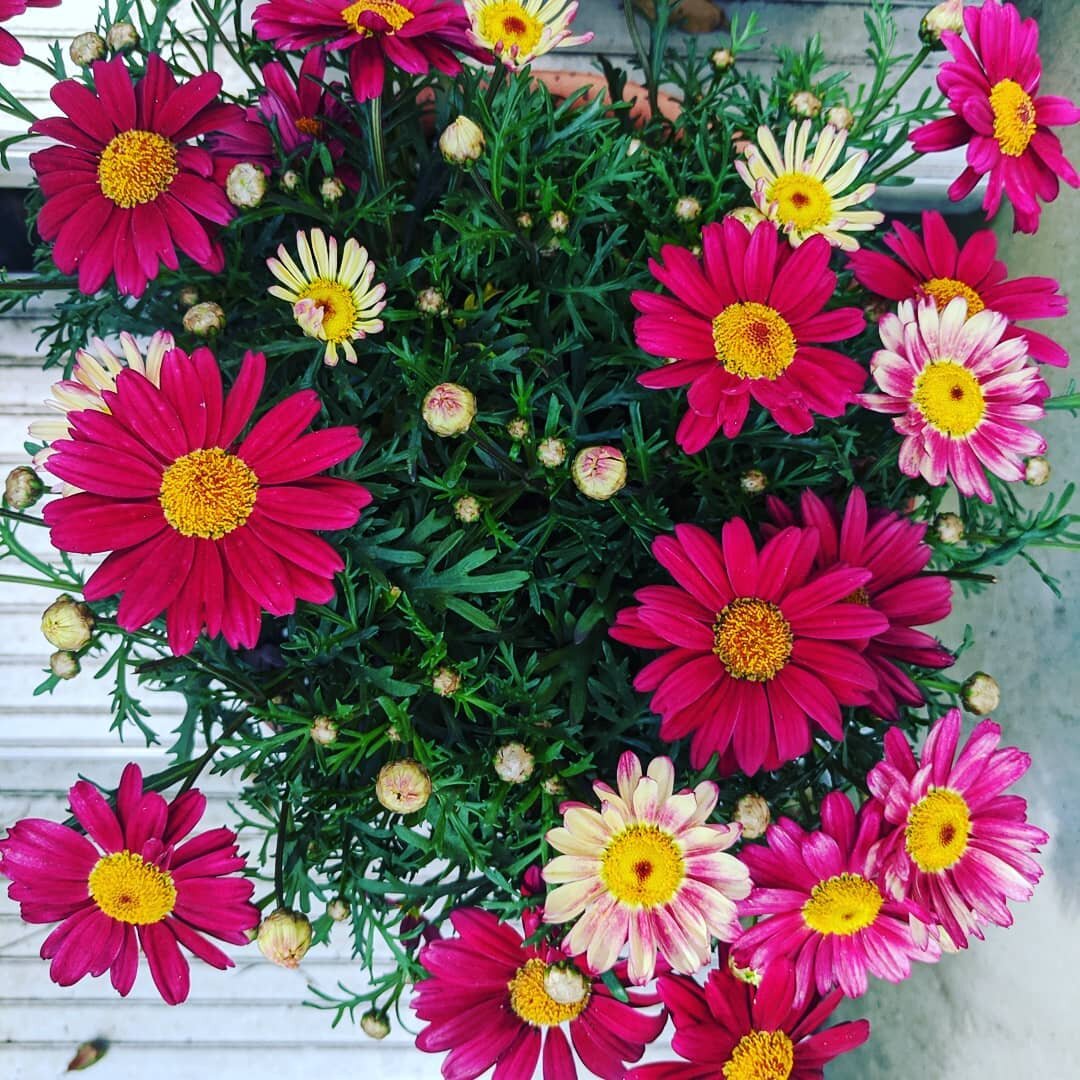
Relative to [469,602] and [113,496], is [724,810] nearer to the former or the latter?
[469,602]

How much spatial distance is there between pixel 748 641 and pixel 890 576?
129mm

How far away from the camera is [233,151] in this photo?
764mm

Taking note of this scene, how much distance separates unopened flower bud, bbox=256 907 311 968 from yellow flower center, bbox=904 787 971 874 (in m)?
0.42

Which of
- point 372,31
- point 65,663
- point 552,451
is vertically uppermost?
point 372,31

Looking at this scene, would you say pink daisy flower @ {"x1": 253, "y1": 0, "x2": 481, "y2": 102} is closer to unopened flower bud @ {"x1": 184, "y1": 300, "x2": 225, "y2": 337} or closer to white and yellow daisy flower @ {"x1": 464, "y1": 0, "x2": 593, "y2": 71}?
white and yellow daisy flower @ {"x1": 464, "y1": 0, "x2": 593, "y2": 71}

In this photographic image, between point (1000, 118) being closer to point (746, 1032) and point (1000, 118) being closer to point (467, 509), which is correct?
point (467, 509)

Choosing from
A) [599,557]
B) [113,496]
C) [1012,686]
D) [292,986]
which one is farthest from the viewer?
[292,986]

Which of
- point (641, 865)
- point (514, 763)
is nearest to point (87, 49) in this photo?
point (514, 763)

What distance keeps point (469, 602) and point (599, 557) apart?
12 cm

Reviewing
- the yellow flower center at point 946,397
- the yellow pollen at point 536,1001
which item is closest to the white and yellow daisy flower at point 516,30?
the yellow flower center at point 946,397

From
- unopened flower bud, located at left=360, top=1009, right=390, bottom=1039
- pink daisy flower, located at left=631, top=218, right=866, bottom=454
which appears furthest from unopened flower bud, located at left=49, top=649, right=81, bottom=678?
pink daisy flower, located at left=631, top=218, right=866, bottom=454

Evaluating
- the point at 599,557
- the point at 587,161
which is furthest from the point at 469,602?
the point at 587,161

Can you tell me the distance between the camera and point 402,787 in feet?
1.92

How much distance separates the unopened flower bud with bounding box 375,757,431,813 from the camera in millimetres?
587
